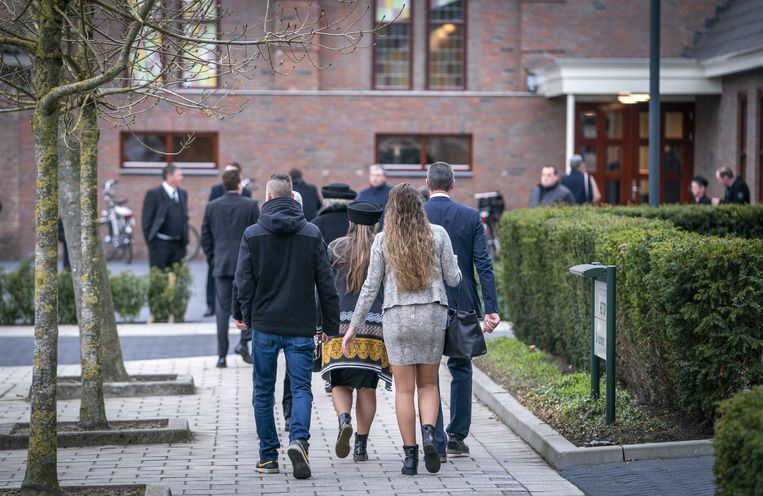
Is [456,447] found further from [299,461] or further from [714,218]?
[714,218]

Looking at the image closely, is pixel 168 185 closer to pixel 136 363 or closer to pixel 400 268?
pixel 136 363

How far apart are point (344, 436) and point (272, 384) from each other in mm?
555

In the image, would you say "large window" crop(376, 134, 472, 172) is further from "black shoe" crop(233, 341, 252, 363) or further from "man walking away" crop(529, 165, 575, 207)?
"black shoe" crop(233, 341, 252, 363)

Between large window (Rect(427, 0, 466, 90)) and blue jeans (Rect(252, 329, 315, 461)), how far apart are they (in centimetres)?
1909

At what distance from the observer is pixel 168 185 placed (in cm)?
1510

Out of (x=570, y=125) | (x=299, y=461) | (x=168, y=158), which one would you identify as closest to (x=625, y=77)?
(x=570, y=125)

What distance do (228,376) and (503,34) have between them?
16.3m

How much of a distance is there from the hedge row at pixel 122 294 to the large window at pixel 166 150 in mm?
10475

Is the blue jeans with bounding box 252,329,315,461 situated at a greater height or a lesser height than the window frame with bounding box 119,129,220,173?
lesser

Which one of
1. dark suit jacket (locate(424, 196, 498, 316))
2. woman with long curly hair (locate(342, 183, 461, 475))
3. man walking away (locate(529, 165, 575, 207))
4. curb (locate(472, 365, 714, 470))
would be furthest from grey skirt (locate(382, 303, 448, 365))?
man walking away (locate(529, 165, 575, 207))

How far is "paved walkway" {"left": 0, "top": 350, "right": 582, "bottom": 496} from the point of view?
6.71 m

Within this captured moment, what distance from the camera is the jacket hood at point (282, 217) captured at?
708 centimetres

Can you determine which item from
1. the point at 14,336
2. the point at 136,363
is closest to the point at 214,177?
the point at 14,336

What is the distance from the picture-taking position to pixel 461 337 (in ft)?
23.6
